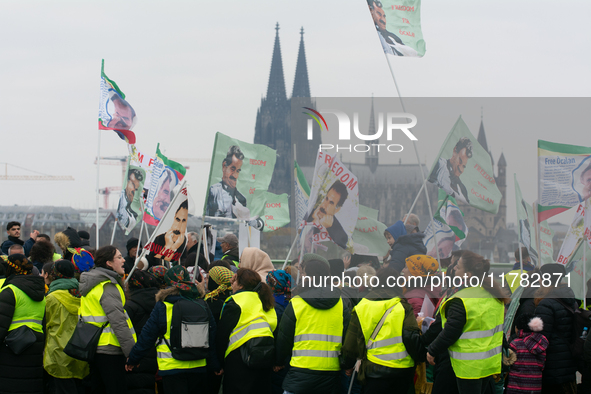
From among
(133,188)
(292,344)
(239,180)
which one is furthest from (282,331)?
(133,188)

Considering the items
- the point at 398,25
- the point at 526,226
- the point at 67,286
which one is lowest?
the point at 67,286

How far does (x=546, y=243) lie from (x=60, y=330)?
5.52 m

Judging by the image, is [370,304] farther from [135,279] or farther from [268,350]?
[135,279]

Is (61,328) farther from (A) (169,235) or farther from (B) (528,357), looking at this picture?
(B) (528,357)

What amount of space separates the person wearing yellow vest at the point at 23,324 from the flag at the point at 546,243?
531 cm

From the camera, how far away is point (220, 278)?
571 cm

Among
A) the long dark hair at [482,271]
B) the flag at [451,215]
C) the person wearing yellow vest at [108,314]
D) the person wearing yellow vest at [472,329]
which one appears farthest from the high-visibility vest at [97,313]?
the flag at [451,215]

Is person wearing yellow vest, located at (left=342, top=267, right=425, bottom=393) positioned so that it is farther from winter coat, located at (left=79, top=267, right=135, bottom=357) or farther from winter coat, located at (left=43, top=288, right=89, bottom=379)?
winter coat, located at (left=43, top=288, right=89, bottom=379)

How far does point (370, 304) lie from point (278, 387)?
1.47 m

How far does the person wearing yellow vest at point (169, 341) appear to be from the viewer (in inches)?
203

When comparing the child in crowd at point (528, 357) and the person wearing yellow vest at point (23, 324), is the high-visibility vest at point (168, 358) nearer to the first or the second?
the person wearing yellow vest at point (23, 324)

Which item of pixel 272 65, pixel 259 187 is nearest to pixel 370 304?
pixel 259 187

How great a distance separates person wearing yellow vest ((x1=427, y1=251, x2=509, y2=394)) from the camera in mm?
4703

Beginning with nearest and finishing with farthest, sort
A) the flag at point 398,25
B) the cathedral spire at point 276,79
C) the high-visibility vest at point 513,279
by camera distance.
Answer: the high-visibility vest at point 513,279
the flag at point 398,25
the cathedral spire at point 276,79
